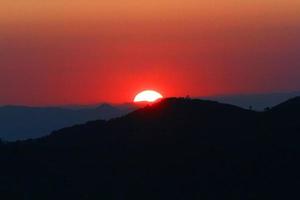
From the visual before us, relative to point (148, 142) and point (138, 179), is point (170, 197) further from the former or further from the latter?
point (148, 142)

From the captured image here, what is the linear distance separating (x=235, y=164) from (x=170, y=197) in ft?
8.83

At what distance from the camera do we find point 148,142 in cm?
4144

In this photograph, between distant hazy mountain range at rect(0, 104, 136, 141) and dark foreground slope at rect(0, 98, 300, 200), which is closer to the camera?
dark foreground slope at rect(0, 98, 300, 200)

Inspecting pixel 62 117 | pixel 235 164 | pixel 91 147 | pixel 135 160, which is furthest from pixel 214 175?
pixel 62 117

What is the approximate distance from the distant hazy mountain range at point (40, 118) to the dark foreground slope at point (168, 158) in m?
76.6

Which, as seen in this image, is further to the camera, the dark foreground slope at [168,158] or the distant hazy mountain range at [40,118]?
the distant hazy mountain range at [40,118]

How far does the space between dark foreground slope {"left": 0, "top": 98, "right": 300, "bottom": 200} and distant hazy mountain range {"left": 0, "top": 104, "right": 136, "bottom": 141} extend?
76.6 meters

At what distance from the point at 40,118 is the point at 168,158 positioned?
121 m

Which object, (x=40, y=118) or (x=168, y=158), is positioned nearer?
(x=168, y=158)

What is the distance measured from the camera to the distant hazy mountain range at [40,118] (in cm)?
13548

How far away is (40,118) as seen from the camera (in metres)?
160

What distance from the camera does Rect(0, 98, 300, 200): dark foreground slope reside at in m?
37.3

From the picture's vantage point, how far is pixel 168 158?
130 feet

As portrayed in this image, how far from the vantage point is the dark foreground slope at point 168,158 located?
3728 centimetres
